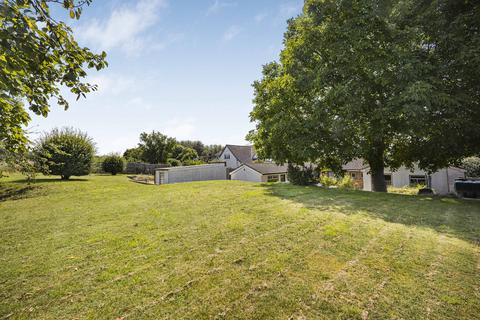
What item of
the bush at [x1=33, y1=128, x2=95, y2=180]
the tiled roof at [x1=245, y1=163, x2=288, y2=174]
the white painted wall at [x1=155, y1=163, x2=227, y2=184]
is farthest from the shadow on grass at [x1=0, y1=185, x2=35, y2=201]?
A: the tiled roof at [x1=245, y1=163, x2=288, y2=174]

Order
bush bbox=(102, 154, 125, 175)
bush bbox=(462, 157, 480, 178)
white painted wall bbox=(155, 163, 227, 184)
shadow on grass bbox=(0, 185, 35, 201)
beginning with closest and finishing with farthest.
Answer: shadow on grass bbox=(0, 185, 35, 201) → bush bbox=(462, 157, 480, 178) → white painted wall bbox=(155, 163, 227, 184) → bush bbox=(102, 154, 125, 175)

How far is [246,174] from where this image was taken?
3114 cm

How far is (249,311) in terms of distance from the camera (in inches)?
112

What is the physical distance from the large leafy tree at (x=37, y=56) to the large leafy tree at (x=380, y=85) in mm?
11535

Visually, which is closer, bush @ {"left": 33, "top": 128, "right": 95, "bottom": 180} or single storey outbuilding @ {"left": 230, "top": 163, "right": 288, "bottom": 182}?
bush @ {"left": 33, "top": 128, "right": 95, "bottom": 180}

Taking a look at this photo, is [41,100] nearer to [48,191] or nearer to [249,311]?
A: [249,311]

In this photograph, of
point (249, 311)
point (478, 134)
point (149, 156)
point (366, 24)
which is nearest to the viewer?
point (249, 311)

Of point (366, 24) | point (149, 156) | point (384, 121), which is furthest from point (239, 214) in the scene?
point (149, 156)

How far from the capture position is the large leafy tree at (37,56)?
102 inches

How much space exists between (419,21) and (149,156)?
42315mm

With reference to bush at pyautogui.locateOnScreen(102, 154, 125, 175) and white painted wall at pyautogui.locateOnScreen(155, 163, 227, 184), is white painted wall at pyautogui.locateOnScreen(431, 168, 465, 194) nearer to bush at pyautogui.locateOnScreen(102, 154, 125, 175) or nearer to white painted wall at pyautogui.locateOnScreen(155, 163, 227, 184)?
white painted wall at pyautogui.locateOnScreen(155, 163, 227, 184)

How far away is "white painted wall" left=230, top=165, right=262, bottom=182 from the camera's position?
29.4 metres

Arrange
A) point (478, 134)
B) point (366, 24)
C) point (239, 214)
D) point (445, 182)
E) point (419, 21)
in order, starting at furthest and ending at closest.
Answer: point (445, 182)
point (366, 24)
point (419, 21)
point (478, 134)
point (239, 214)

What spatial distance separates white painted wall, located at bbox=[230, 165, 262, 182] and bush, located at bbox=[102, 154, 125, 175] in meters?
18.0
